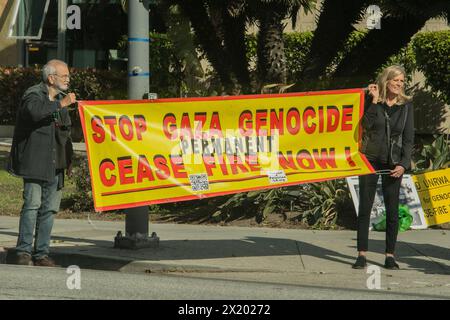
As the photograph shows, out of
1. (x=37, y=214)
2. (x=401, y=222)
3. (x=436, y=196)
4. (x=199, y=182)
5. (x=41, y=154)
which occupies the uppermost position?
(x=41, y=154)

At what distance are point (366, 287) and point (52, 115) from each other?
3.47 m

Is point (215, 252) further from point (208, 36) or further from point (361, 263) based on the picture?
point (208, 36)

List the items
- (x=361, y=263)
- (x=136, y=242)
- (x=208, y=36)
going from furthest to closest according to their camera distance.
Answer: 1. (x=208, y=36)
2. (x=136, y=242)
3. (x=361, y=263)

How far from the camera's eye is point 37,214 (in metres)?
9.75

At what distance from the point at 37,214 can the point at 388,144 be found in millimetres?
3619

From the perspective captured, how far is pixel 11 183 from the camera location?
1675 cm

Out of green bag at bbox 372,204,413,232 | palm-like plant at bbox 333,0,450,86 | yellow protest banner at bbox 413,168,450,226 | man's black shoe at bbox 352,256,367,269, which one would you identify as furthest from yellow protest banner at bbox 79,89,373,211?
palm-like plant at bbox 333,0,450,86

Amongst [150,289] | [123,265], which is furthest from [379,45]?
[150,289]

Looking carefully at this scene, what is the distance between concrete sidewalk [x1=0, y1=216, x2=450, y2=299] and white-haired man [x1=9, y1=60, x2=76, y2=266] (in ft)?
1.90

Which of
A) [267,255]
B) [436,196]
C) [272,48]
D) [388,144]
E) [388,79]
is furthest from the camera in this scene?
[272,48]

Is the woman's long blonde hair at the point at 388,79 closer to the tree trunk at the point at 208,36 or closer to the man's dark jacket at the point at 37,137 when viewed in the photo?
the man's dark jacket at the point at 37,137

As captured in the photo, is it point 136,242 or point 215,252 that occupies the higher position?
point 136,242

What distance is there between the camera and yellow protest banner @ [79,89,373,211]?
923 cm

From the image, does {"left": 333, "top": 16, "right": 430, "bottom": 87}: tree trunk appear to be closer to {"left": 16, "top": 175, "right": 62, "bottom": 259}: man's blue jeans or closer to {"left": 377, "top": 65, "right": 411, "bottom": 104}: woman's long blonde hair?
{"left": 377, "top": 65, "right": 411, "bottom": 104}: woman's long blonde hair
